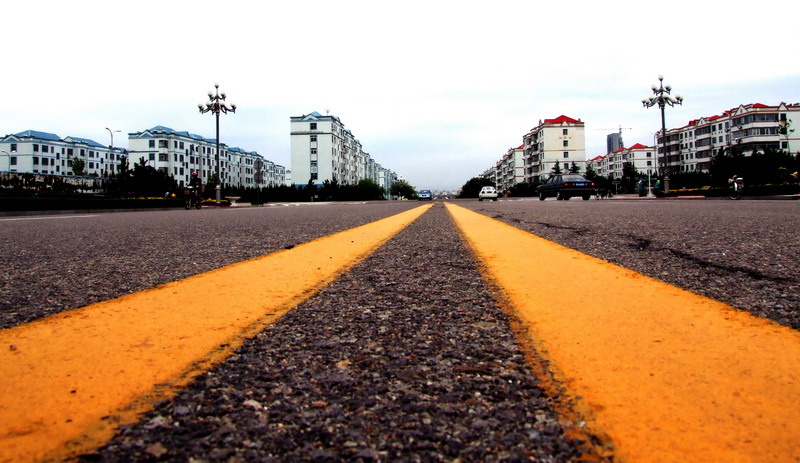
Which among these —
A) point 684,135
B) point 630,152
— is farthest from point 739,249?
point 630,152

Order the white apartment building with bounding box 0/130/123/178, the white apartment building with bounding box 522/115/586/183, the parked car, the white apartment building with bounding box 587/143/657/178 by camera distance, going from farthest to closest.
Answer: the white apartment building with bounding box 587/143/657/178, the white apartment building with bounding box 522/115/586/183, the white apartment building with bounding box 0/130/123/178, the parked car

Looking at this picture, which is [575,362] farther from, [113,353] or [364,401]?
[113,353]

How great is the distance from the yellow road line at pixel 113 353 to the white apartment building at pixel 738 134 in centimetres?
7577

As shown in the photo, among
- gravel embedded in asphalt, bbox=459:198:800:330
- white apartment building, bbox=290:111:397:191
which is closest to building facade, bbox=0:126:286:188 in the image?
white apartment building, bbox=290:111:397:191

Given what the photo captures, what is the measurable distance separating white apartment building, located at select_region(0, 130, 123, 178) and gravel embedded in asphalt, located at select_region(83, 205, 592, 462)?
103 m

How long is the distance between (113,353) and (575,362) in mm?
1121

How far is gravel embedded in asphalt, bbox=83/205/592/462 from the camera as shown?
2.52ft

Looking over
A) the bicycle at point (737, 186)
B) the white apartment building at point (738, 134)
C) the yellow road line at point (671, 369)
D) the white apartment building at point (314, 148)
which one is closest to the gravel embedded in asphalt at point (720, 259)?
the yellow road line at point (671, 369)

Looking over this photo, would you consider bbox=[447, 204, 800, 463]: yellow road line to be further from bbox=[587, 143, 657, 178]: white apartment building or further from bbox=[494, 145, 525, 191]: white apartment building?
bbox=[587, 143, 657, 178]: white apartment building

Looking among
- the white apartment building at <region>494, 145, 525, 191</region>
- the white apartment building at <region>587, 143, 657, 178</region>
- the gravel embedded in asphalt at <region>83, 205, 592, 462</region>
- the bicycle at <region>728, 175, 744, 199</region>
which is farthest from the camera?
the white apartment building at <region>494, 145, 525, 191</region>

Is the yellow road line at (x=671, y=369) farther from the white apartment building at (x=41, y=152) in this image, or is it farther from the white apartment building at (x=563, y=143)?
the white apartment building at (x=41, y=152)

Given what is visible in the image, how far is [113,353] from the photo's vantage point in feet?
3.97

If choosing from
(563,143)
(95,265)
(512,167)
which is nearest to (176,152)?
(563,143)

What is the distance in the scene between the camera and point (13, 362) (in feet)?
3.79
